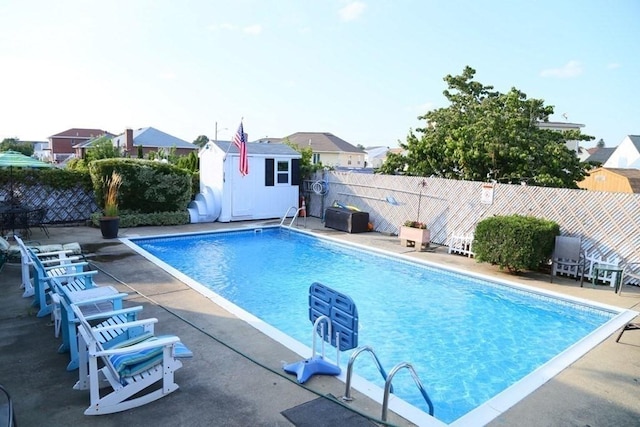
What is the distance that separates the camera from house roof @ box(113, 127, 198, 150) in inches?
1759

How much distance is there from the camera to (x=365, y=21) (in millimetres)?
14180

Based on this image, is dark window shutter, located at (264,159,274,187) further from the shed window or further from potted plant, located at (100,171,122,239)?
potted plant, located at (100,171,122,239)

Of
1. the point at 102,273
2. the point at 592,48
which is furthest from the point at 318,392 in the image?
the point at 592,48

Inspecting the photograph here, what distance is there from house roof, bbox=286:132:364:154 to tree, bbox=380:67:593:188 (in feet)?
97.3

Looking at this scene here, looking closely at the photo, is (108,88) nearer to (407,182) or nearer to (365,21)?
(365,21)

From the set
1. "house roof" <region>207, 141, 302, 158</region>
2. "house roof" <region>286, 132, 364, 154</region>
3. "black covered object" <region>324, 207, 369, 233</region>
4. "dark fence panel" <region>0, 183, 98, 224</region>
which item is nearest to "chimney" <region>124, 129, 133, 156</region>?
"house roof" <region>286, 132, 364, 154</region>

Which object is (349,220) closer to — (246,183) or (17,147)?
(246,183)

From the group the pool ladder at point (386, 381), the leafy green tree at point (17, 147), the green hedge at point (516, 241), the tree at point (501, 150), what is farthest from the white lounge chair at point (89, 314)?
the leafy green tree at point (17, 147)

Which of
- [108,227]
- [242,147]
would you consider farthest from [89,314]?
[242,147]

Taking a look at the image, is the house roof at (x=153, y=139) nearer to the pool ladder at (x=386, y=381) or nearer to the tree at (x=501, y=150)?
the tree at (x=501, y=150)

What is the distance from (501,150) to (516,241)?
6156 millimetres

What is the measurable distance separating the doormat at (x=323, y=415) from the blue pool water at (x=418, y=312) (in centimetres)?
135

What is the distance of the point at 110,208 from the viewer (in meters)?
11.7

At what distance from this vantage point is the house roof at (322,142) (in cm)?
4675
